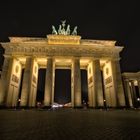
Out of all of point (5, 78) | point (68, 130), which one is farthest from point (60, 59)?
point (68, 130)

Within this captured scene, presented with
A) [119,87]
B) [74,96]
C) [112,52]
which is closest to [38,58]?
[74,96]

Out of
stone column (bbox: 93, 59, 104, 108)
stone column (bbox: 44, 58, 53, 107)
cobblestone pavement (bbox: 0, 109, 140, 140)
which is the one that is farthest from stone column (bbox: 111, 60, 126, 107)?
cobblestone pavement (bbox: 0, 109, 140, 140)

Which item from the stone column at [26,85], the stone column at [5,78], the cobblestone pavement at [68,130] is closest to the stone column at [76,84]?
the stone column at [26,85]

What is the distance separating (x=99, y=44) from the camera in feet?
132

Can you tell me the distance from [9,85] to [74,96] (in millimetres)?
17045

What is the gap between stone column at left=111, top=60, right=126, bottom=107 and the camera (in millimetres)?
35881

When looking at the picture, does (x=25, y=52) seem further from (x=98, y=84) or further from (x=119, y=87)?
(x=119, y=87)

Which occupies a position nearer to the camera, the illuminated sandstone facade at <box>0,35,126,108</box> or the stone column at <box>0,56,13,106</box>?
the stone column at <box>0,56,13,106</box>

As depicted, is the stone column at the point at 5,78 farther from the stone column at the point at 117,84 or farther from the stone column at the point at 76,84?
the stone column at the point at 117,84

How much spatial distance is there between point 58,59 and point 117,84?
1798 centimetres

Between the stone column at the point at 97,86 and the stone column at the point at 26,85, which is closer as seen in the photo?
the stone column at the point at 26,85

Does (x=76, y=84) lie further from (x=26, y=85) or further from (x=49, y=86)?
(x=26, y=85)

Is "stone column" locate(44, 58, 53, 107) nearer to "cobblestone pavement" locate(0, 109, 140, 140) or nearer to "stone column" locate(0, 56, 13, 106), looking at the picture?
"stone column" locate(0, 56, 13, 106)

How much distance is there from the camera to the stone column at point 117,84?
35881 mm
